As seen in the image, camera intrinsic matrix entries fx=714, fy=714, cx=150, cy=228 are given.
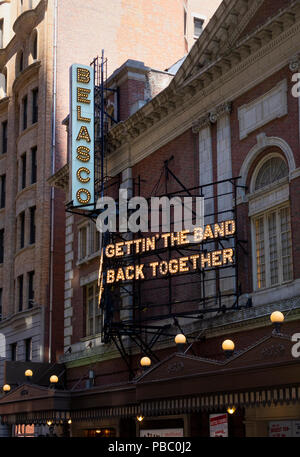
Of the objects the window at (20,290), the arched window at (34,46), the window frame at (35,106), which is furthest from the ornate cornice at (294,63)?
the arched window at (34,46)

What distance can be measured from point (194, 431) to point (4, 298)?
2026cm

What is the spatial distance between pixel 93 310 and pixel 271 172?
1215cm

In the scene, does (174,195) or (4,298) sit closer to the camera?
(174,195)

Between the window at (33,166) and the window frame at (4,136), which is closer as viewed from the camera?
the window at (33,166)

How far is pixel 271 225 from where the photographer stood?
806 inches

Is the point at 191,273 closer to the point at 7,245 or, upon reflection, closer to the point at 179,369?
the point at 179,369

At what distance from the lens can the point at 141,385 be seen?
19.9 meters

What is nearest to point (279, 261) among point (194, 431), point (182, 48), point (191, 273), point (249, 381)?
point (191, 273)

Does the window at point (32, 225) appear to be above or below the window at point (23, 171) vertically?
below

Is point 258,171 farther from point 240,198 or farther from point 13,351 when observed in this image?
point 13,351

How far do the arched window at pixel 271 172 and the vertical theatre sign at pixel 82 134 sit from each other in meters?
8.68

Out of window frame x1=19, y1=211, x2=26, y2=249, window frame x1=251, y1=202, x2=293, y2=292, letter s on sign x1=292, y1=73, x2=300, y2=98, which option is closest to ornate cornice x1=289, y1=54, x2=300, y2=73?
letter s on sign x1=292, y1=73, x2=300, y2=98

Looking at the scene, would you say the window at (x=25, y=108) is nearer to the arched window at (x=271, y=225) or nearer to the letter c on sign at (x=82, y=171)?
the letter c on sign at (x=82, y=171)

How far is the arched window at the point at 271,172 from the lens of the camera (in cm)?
2036
